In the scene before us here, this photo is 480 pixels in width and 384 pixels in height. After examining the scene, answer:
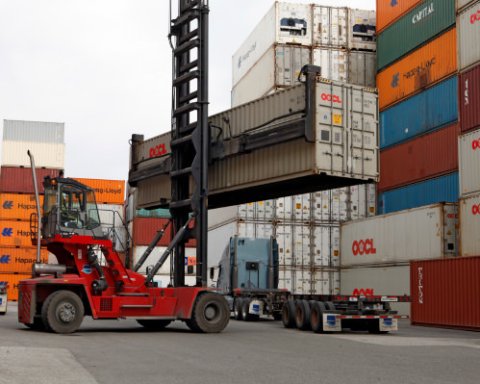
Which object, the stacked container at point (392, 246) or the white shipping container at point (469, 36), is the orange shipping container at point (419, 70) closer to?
the white shipping container at point (469, 36)

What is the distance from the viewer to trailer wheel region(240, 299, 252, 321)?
25672 mm

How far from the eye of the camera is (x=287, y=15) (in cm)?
3553

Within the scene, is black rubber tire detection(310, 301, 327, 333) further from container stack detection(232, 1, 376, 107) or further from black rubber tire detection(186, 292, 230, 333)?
container stack detection(232, 1, 376, 107)

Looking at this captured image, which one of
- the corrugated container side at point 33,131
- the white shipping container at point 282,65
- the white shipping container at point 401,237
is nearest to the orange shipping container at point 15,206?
the corrugated container side at point 33,131

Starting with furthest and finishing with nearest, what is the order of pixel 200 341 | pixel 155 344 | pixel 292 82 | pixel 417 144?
pixel 292 82 → pixel 417 144 → pixel 200 341 → pixel 155 344

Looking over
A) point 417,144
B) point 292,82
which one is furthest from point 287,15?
point 417,144

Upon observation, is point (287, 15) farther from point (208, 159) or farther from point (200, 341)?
point (200, 341)

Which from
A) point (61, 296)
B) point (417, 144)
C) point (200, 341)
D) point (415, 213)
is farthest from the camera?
point (417, 144)

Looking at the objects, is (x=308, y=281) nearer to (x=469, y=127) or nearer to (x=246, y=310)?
(x=246, y=310)

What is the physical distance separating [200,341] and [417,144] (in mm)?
19286

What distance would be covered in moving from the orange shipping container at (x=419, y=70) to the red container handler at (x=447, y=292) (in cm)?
962

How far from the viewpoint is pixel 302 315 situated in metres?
21.0

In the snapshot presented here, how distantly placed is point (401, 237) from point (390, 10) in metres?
12.0

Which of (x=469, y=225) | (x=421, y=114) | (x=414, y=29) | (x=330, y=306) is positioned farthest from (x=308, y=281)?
(x=330, y=306)
